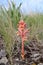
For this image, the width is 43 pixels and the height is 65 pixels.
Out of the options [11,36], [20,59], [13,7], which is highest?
[13,7]

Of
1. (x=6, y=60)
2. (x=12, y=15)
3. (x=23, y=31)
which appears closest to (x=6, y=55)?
(x=6, y=60)

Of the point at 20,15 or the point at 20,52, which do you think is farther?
the point at 20,15

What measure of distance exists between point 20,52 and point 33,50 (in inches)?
9.4

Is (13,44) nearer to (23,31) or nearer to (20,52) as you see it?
(20,52)

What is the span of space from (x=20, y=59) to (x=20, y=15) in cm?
143

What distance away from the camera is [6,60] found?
3068 mm

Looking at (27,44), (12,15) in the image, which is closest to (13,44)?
(27,44)

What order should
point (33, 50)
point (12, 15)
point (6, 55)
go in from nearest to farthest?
point (6, 55), point (33, 50), point (12, 15)

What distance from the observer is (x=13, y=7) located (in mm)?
4391

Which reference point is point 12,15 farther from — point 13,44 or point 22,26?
point 22,26

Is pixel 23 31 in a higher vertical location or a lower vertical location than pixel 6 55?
higher

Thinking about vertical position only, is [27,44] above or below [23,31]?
below

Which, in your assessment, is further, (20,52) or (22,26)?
(20,52)

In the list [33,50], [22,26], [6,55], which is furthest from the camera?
[33,50]
